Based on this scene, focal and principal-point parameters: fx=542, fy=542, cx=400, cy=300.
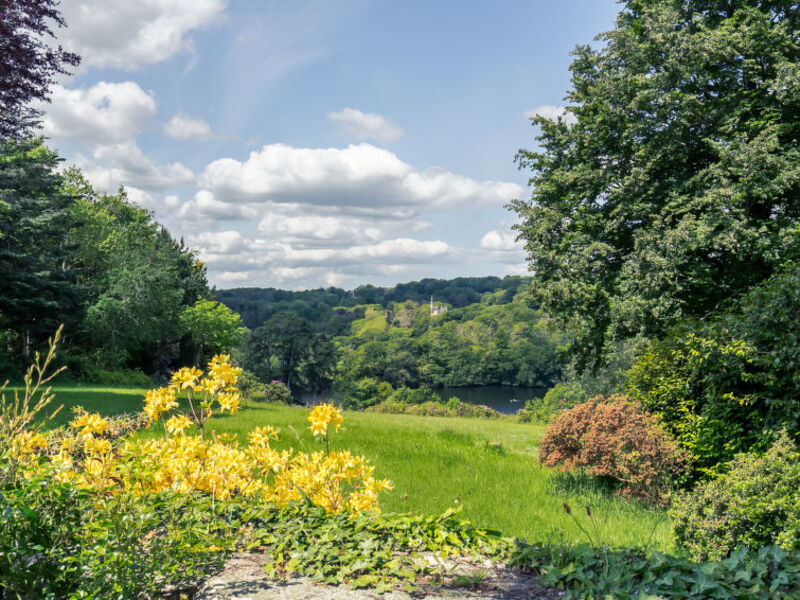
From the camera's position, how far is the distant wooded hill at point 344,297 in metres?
137

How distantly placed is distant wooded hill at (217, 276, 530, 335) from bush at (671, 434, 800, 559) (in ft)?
406

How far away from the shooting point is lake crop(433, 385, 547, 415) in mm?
69500

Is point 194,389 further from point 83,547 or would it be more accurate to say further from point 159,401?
point 83,547

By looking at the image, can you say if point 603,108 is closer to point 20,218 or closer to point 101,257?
point 20,218

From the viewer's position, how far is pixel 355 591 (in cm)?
328

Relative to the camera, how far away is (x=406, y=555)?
3.77 m

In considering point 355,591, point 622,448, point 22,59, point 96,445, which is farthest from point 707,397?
point 22,59

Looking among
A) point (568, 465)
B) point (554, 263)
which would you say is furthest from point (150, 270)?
point (568, 465)

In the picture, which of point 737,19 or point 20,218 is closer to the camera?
point 737,19

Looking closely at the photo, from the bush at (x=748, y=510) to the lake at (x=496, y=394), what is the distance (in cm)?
5990

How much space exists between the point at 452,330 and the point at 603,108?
9137 cm

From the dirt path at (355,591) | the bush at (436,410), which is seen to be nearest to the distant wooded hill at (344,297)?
the bush at (436,410)

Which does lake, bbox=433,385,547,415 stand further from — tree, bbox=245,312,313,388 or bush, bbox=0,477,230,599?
bush, bbox=0,477,230,599

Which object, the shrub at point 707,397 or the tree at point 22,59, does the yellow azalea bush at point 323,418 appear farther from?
the tree at point 22,59
